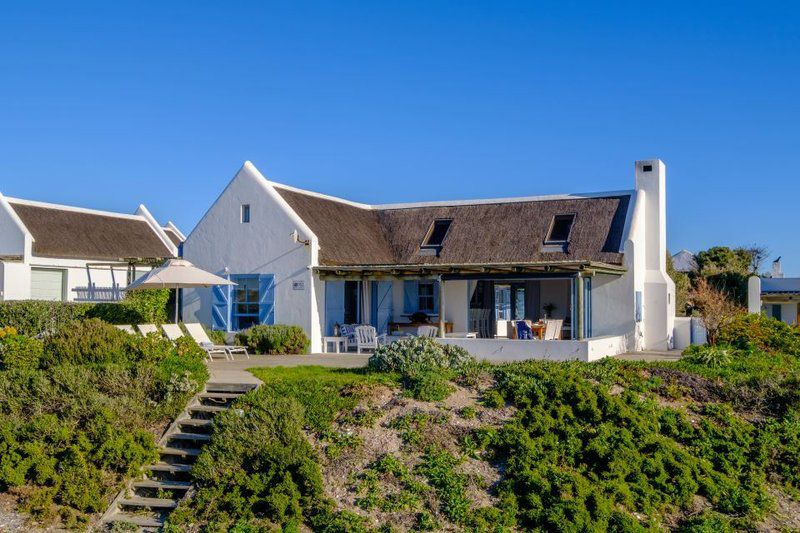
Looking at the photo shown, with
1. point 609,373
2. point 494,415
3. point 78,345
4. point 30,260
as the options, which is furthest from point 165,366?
point 30,260

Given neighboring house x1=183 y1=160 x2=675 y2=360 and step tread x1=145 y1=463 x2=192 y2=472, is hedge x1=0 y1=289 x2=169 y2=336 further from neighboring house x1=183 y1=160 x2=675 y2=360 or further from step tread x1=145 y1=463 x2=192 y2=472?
step tread x1=145 y1=463 x2=192 y2=472

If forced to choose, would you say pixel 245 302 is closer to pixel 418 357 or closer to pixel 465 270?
pixel 465 270

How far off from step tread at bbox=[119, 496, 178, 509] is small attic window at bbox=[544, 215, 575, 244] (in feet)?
53.6

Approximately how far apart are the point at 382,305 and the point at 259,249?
4033mm

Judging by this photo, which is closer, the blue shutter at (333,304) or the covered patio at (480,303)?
the covered patio at (480,303)

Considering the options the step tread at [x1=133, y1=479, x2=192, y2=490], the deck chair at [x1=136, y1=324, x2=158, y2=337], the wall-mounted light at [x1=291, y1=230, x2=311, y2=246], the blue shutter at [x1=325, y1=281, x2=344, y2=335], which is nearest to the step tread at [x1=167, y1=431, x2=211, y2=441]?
the step tread at [x1=133, y1=479, x2=192, y2=490]

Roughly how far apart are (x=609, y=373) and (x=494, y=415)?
2727 mm

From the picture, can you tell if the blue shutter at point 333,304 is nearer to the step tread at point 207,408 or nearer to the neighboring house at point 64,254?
the neighboring house at point 64,254

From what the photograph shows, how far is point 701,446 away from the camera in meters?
12.9

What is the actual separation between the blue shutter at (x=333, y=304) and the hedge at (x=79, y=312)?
4.82 m

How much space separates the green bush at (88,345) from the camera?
16.1 metres

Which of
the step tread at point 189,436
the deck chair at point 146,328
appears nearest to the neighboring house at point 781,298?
the deck chair at point 146,328

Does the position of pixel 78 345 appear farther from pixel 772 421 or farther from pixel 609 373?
pixel 772 421

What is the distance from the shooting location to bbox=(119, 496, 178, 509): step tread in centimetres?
1198
